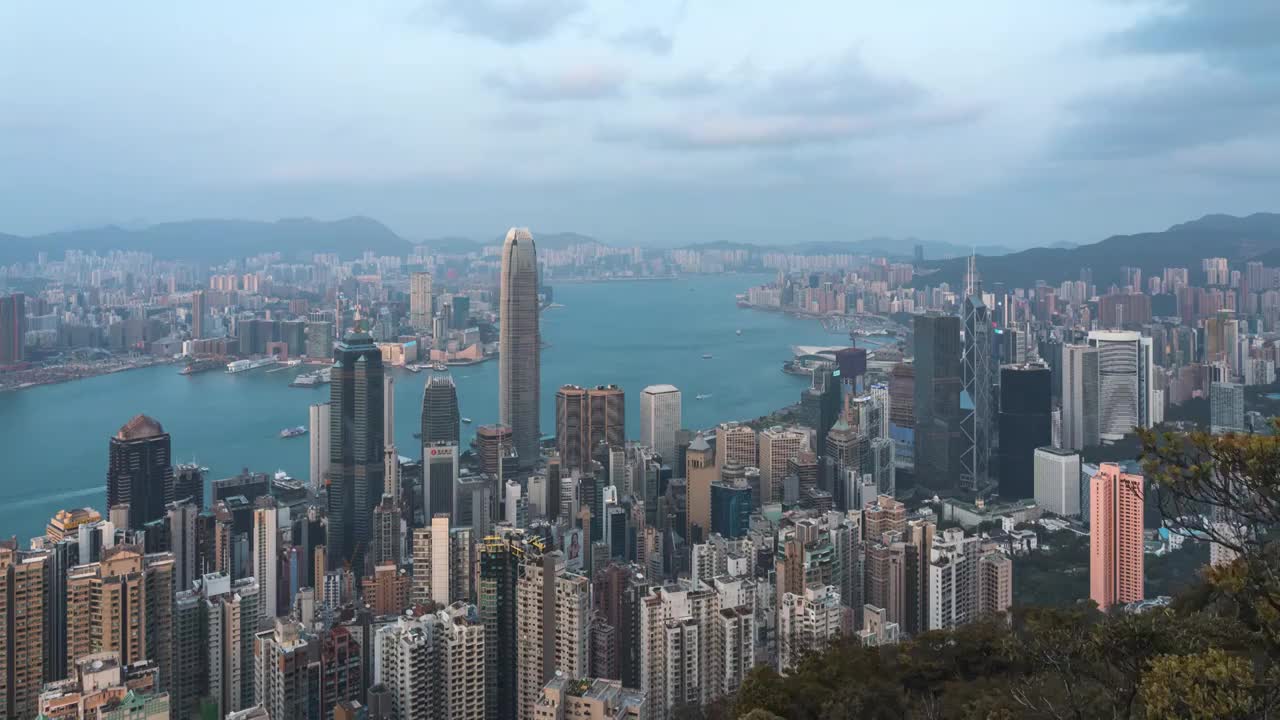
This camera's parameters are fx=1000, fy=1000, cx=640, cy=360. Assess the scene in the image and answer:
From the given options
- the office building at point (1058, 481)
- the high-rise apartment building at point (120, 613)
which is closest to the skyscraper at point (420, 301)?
the office building at point (1058, 481)

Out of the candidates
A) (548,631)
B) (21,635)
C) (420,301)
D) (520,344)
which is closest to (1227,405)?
(520,344)

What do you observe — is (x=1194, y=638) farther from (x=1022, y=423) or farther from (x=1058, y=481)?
(x=1022, y=423)

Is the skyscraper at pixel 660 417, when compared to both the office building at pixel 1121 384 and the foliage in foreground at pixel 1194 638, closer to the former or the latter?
the office building at pixel 1121 384

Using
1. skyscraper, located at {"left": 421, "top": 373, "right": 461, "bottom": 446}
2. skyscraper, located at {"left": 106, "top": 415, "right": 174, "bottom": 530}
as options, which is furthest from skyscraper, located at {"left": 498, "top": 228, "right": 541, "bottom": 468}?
skyscraper, located at {"left": 106, "top": 415, "right": 174, "bottom": 530}

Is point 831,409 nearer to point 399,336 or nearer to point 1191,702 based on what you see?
point 399,336

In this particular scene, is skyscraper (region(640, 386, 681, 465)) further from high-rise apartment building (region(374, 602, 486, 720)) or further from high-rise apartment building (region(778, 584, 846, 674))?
high-rise apartment building (region(374, 602, 486, 720))

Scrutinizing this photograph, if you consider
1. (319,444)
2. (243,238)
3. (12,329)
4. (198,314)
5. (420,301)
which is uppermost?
(243,238)
